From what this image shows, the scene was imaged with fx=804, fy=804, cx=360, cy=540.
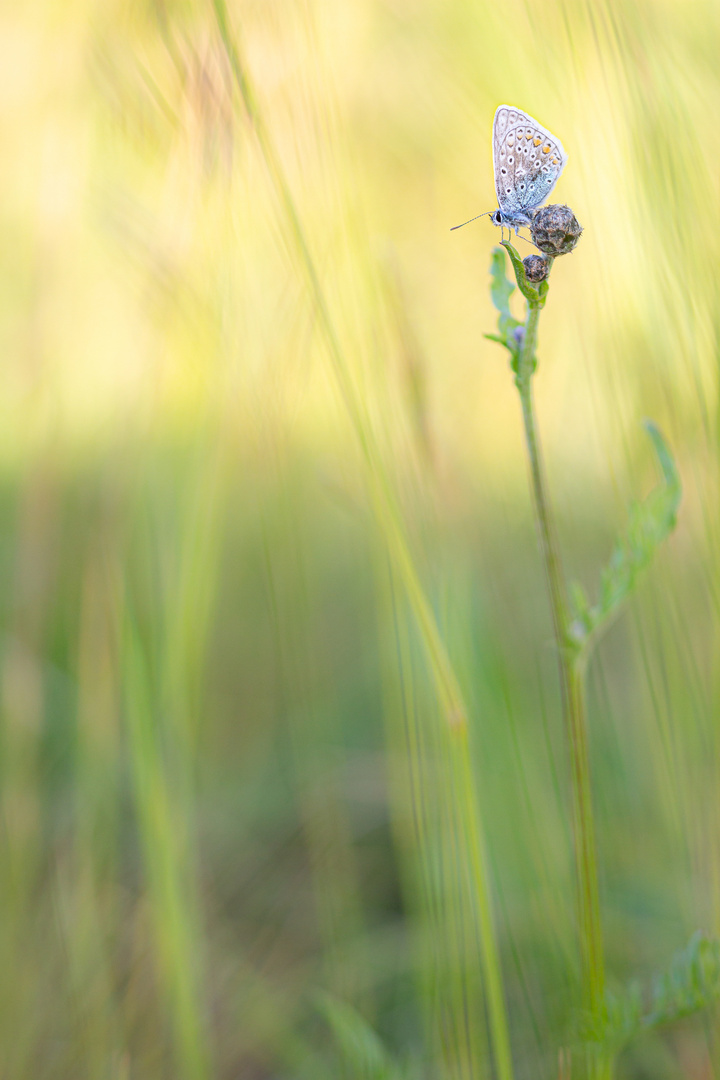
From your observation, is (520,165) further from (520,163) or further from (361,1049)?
(361,1049)

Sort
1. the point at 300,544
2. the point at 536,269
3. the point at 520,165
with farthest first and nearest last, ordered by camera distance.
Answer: the point at 300,544 → the point at 520,165 → the point at 536,269

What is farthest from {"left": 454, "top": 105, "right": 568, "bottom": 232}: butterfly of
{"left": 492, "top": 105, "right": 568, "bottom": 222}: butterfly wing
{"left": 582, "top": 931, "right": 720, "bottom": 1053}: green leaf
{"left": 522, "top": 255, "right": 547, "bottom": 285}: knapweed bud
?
{"left": 582, "top": 931, "right": 720, "bottom": 1053}: green leaf

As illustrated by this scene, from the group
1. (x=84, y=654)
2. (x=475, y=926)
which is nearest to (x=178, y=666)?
(x=84, y=654)

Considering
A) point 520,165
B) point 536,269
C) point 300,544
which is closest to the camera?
point 536,269

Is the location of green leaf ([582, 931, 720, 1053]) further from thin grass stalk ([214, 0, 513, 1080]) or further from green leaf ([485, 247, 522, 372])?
green leaf ([485, 247, 522, 372])

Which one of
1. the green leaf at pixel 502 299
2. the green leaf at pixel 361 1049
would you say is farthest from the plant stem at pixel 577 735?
the green leaf at pixel 361 1049

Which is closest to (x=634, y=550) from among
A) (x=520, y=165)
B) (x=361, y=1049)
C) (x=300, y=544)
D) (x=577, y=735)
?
(x=577, y=735)
